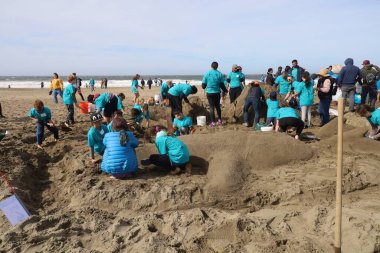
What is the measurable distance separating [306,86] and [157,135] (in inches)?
172

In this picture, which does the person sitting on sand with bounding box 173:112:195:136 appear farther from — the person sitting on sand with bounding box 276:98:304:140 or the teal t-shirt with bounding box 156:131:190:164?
the teal t-shirt with bounding box 156:131:190:164

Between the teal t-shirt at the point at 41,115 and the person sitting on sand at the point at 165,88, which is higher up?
the person sitting on sand at the point at 165,88

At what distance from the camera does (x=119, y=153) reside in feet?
16.2

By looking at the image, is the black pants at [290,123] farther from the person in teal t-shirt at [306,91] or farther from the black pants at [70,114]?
the black pants at [70,114]

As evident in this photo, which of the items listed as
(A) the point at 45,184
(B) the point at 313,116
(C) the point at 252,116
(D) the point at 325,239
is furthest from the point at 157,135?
(B) the point at 313,116

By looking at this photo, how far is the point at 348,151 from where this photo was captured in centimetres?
598

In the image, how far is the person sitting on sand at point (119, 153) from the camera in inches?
194

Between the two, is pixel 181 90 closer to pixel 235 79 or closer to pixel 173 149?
pixel 235 79

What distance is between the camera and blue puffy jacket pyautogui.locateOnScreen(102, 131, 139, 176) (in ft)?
16.1

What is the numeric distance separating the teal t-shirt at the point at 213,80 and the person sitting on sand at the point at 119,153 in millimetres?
3877

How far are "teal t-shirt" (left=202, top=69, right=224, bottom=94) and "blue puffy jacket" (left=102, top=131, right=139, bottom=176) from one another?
3913mm

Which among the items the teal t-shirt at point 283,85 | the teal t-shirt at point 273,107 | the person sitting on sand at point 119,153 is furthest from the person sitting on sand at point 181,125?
the teal t-shirt at point 283,85

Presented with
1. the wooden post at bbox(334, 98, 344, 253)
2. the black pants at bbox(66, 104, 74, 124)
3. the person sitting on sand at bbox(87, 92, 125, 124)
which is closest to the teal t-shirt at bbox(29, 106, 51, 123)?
the person sitting on sand at bbox(87, 92, 125, 124)

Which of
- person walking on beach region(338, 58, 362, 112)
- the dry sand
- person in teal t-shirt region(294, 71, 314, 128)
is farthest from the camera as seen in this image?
person walking on beach region(338, 58, 362, 112)
